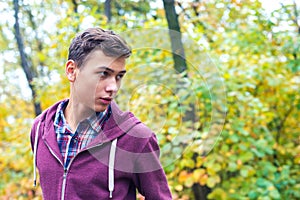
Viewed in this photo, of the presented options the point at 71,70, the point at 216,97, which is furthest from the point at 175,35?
the point at 71,70

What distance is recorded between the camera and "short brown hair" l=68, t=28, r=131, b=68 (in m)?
1.29

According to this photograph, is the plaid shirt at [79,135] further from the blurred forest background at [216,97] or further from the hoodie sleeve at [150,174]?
the blurred forest background at [216,97]

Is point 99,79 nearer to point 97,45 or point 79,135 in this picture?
point 97,45

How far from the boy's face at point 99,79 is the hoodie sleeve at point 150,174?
182mm

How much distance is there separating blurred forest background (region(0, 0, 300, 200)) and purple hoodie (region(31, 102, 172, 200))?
2.54 ft

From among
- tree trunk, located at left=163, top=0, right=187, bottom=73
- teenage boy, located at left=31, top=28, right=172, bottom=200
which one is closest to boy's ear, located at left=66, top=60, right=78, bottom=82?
teenage boy, located at left=31, top=28, right=172, bottom=200

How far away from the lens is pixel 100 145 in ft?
4.34

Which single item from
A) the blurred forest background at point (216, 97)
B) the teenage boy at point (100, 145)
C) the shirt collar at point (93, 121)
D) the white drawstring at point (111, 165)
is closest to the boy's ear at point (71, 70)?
the teenage boy at point (100, 145)

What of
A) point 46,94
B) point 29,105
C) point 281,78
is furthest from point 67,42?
point 29,105

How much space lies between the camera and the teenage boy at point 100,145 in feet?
4.21

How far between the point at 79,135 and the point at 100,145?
113 millimetres

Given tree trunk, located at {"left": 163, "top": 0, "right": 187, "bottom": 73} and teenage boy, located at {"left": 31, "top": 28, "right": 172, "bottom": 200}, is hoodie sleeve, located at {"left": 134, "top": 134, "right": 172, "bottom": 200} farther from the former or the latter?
tree trunk, located at {"left": 163, "top": 0, "right": 187, "bottom": 73}

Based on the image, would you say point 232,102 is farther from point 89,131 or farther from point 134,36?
point 89,131

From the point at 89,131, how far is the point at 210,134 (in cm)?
144
